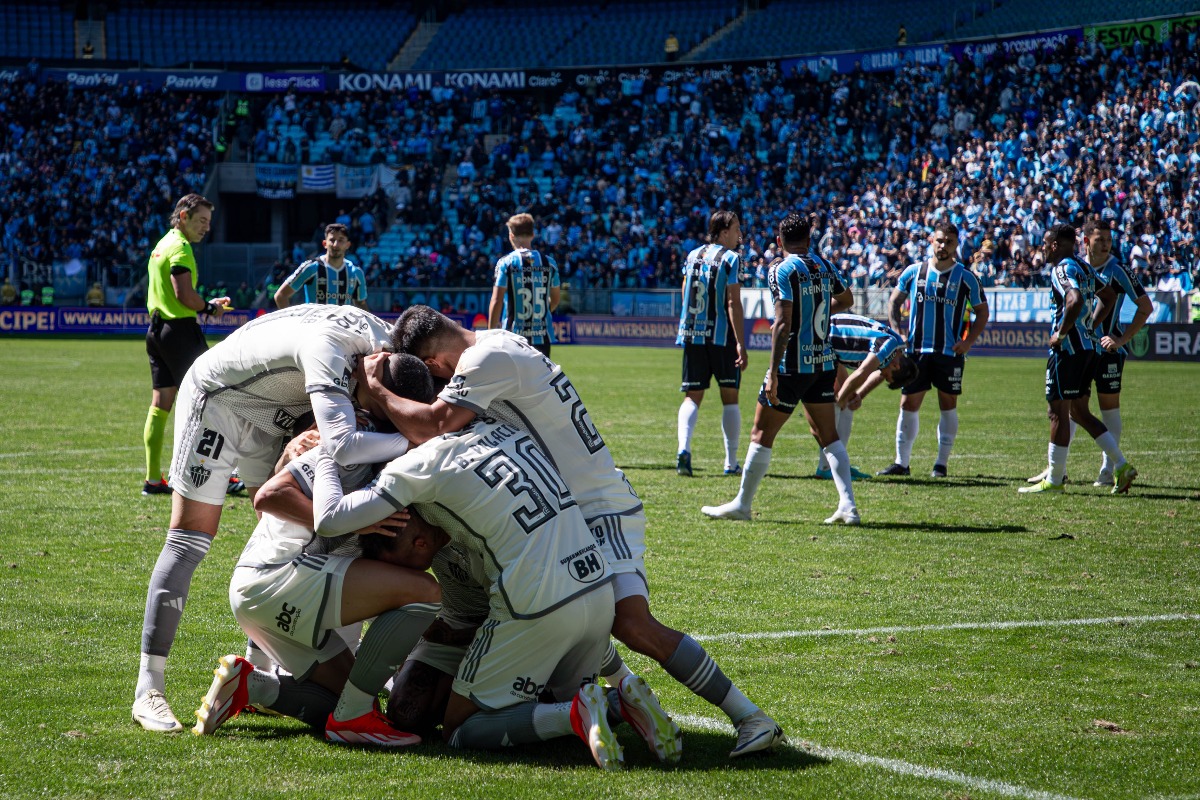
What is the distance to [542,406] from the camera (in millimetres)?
4688

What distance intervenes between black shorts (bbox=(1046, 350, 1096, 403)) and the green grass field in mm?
891

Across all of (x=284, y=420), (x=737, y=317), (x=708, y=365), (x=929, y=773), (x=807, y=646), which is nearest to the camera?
(x=929, y=773)

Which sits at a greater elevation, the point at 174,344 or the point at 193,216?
the point at 193,216

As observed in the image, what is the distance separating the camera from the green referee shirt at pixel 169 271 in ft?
32.0

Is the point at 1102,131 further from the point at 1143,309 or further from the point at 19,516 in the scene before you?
the point at 19,516

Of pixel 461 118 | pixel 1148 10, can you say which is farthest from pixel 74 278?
pixel 1148 10

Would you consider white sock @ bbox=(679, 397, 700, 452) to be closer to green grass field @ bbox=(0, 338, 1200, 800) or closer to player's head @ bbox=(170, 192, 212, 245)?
green grass field @ bbox=(0, 338, 1200, 800)

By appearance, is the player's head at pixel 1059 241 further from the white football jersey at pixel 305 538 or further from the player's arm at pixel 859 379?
the white football jersey at pixel 305 538

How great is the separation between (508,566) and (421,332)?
1063 millimetres

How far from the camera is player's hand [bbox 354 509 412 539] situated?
4.34 m

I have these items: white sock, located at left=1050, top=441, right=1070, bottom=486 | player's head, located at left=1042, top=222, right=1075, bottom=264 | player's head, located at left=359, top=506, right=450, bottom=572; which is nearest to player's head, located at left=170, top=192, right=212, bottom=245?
player's head, located at left=359, top=506, right=450, bottom=572

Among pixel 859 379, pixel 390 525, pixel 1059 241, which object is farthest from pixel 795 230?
pixel 390 525

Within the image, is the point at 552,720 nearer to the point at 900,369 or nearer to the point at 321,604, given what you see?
the point at 321,604

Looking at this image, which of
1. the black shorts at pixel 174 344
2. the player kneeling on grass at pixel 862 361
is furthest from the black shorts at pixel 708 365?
the black shorts at pixel 174 344
